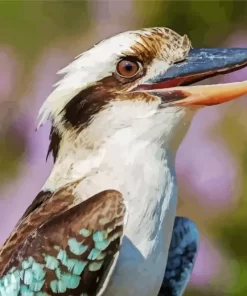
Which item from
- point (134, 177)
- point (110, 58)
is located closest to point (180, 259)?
point (134, 177)

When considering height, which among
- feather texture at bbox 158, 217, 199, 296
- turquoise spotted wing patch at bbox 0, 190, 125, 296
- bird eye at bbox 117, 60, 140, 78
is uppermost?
bird eye at bbox 117, 60, 140, 78

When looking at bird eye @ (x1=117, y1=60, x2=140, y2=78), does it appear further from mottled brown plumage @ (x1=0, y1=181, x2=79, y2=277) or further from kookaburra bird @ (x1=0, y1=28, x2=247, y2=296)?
mottled brown plumage @ (x1=0, y1=181, x2=79, y2=277)

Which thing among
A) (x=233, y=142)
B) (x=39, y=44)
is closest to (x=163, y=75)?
(x=233, y=142)

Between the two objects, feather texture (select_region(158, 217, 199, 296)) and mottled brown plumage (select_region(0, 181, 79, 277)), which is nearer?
mottled brown plumage (select_region(0, 181, 79, 277))

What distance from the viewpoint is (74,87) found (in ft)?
4.41

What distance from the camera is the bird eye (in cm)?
132

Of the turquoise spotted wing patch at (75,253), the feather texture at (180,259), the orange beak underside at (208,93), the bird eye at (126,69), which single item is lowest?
the feather texture at (180,259)

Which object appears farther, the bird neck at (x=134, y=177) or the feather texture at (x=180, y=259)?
the feather texture at (x=180, y=259)

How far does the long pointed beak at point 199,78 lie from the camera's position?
130cm

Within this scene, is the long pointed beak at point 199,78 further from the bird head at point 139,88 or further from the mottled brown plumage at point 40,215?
the mottled brown plumage at point 40,215

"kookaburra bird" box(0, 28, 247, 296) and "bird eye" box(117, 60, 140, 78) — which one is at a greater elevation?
"bird eye" box(117, 60, 140, 78)

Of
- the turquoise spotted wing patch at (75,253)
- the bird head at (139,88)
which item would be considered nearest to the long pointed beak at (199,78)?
the bird head at (139,88)

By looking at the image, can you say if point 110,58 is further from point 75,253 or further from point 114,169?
point 75,253

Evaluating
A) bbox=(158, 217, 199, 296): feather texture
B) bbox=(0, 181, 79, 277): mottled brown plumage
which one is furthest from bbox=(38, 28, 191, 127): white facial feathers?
bbox=(158, 217, 199, 296): feather texture
